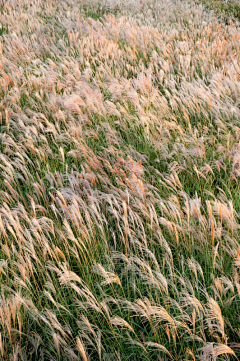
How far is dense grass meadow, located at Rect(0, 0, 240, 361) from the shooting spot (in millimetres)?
1410

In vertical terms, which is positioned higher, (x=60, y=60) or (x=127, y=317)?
(x=60, y=60)

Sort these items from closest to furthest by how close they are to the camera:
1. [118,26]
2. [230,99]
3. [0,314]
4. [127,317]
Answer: [0,314] < [127,317] < [230,99] < [118,26]

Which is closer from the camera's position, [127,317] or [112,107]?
[127,317]

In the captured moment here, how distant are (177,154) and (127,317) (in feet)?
4.89

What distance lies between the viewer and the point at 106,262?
1.85 metres

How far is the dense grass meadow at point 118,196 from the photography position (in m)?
1.41

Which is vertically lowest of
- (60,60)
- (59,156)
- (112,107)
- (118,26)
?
(59,156)

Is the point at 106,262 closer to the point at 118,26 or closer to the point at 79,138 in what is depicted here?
the point at 79,138

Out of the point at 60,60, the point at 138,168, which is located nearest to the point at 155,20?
the point at 60,60

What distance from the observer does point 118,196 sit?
2.20 meters

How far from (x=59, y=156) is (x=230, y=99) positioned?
218cm

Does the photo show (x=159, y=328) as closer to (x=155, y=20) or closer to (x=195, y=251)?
(x=195, y=251)

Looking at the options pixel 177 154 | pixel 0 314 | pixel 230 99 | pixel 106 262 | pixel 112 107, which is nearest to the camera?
Answer: pixel 0 314

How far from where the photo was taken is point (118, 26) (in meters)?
6.49
